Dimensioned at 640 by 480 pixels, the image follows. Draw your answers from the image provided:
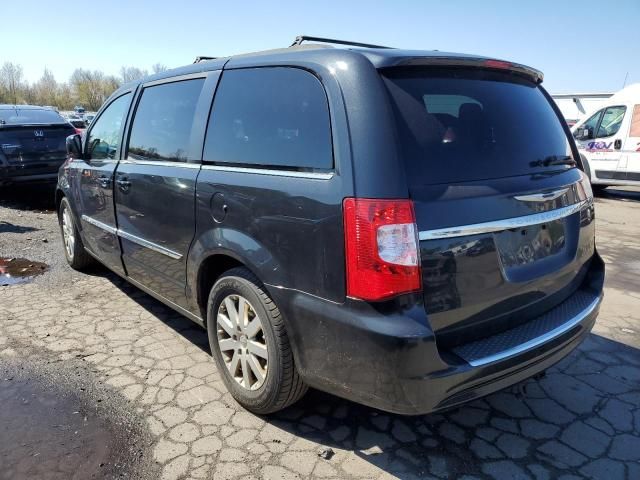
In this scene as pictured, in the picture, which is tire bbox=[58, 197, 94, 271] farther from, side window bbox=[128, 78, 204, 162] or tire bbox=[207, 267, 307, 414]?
tire bbox=[207, 267, 307, 414]

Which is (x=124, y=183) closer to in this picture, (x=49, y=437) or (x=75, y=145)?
(x=75, y=145)

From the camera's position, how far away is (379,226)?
197 cm

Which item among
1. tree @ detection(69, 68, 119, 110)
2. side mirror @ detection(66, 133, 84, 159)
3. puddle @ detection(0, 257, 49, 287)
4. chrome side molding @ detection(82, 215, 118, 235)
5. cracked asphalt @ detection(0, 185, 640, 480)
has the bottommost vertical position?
cracked asphalt @ detection(0, 185, 640, 480)

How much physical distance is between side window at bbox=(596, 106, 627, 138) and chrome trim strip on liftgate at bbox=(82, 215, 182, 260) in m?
10.9

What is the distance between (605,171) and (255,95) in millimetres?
10669

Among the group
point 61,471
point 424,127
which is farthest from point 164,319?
point 424,127

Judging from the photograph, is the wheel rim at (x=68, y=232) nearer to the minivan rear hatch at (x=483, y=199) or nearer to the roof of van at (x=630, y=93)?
the minivan rear hatch at (x=483, y=199)

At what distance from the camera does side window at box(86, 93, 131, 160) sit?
13.1 feet

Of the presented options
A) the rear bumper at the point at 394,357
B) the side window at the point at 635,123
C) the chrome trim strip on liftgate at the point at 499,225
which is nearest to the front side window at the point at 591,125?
the side window at the point at 635,123

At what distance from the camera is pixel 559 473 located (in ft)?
7.70

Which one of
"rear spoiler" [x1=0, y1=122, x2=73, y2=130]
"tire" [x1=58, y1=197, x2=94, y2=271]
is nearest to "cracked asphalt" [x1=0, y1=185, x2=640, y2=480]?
"tire" [x1=58, y1=197, x2=94, y2=271]

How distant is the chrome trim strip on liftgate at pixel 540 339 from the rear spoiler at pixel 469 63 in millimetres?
1296

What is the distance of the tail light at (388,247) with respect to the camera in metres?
1.97

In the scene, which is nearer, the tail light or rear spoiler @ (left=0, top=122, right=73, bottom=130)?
the tail light
